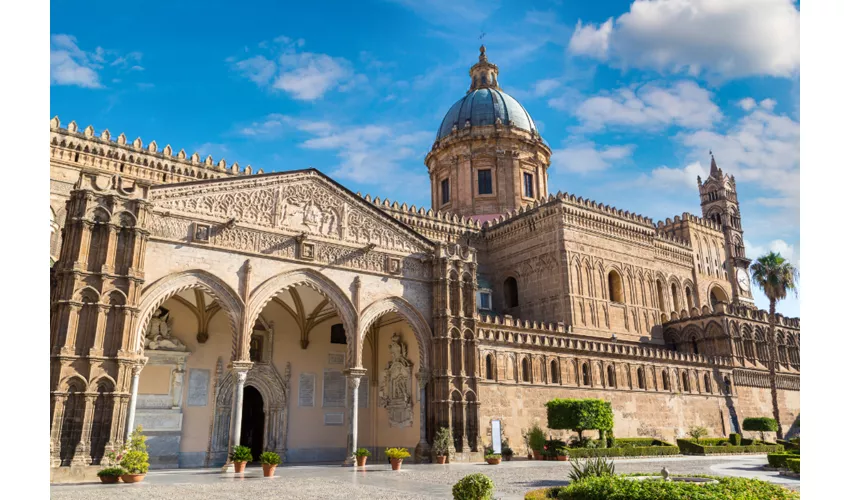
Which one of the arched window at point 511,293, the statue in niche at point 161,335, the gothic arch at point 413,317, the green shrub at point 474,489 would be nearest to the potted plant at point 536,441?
the gothic arch at point 413,317

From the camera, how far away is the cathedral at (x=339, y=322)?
762 inches

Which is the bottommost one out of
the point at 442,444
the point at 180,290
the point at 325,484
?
the point at 325,484

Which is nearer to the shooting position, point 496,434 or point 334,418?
point 496,434

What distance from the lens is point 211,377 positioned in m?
25.3

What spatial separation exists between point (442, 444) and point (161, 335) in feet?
37.9

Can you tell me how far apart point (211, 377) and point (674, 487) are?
2004 centimetres

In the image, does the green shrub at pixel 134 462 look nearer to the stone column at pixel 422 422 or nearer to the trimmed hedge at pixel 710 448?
the stone column at pixel 422 422

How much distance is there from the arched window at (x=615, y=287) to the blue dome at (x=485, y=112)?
15.4 metres

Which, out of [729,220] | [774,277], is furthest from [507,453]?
[729,220]

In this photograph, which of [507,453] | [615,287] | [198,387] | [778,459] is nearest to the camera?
[778,459]

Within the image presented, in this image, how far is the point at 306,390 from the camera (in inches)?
1083

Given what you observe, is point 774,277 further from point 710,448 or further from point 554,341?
point 554,341

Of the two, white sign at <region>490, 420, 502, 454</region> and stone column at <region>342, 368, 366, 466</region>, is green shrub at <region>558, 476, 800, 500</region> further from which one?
white sign at <region>490, 420, 502, 454</region>
